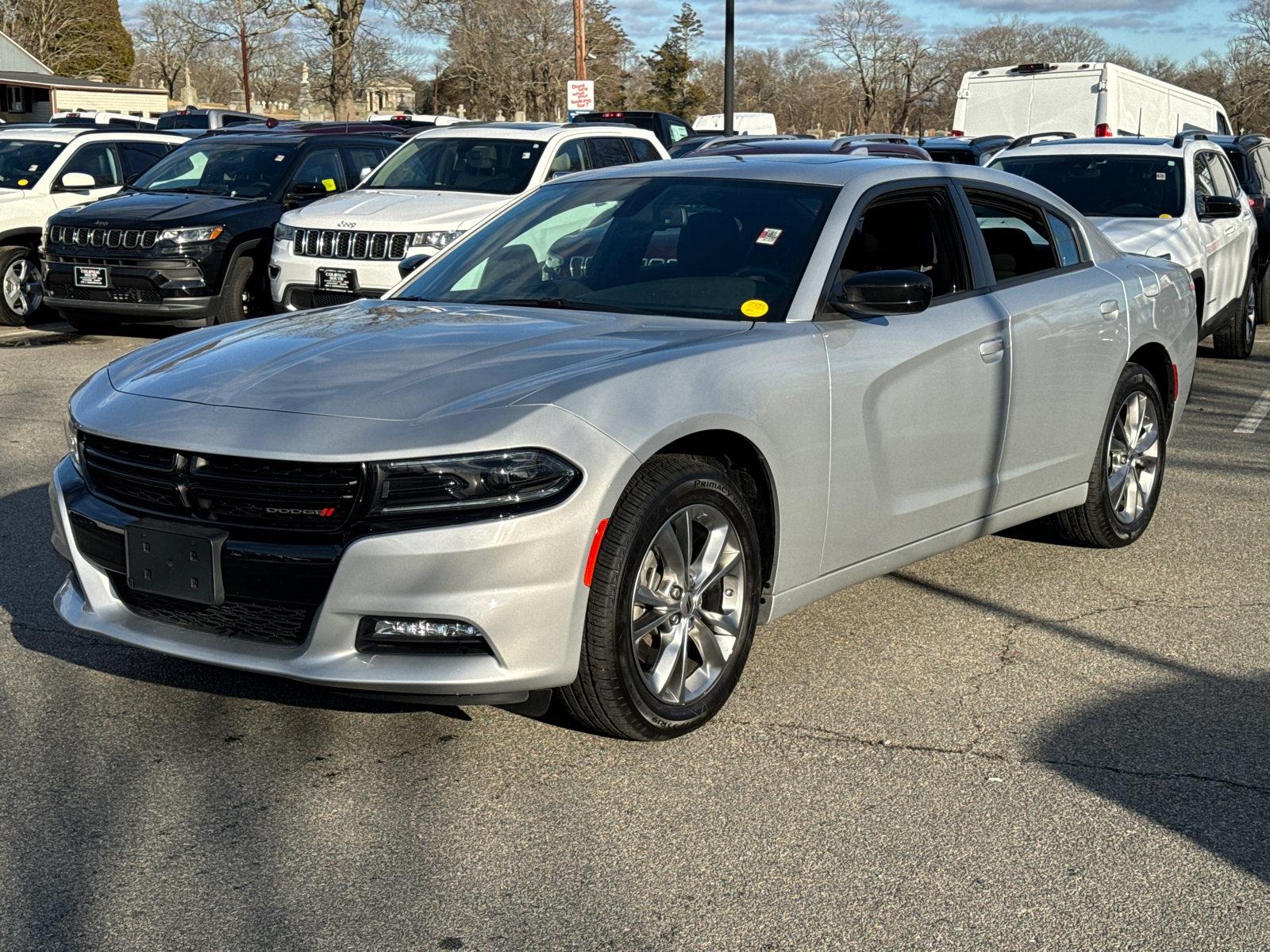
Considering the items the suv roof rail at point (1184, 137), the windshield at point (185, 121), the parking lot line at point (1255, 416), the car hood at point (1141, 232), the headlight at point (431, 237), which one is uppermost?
the windshield at point (185, 121)

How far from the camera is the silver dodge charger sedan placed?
11.7 ft

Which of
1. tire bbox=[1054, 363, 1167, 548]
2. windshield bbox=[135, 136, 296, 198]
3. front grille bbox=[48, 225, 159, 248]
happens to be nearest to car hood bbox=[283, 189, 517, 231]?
front grille bbox=[48, 225, 159, 248]

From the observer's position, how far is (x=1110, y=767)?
A: 3924mm

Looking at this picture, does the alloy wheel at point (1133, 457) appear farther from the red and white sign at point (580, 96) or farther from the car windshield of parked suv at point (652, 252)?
the red and white sign at point (580, 96)

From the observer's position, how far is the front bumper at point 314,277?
11.0 metres

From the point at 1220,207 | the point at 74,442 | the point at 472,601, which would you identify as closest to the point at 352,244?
the point at 1220,207

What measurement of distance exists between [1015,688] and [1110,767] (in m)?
0.65

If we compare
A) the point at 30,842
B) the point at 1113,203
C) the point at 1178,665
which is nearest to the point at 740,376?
the point at 1178,665

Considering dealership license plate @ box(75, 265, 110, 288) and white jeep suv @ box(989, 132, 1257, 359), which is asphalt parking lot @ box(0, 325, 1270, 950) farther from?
dealership license plate @ box(75, 265, 110, 288)

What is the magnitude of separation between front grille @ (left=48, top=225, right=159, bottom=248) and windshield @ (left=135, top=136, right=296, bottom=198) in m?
1.10

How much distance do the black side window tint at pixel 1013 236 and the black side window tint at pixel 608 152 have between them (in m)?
7.25

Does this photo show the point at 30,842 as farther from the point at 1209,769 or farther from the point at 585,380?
the point at 1209,769

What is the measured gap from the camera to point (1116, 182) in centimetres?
1112

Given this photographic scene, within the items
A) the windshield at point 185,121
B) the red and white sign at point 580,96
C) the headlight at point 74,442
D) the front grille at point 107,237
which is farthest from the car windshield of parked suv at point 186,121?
the headlight at point 74,442
